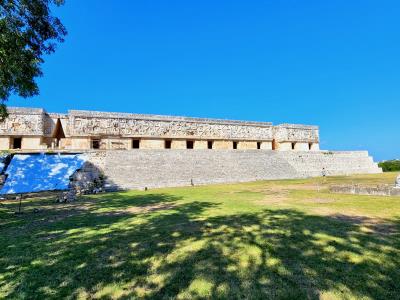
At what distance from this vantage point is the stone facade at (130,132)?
2364cm

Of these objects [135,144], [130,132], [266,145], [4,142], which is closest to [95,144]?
[130,132]

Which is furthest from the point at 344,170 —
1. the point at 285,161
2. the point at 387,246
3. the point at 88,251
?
the point at 88,251

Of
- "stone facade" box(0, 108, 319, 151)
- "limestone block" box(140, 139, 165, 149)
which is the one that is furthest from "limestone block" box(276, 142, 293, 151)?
"limestone block" box(140, 139, 165, 149)

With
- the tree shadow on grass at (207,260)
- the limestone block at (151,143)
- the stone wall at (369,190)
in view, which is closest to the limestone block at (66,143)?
the limestone block at (151,143)

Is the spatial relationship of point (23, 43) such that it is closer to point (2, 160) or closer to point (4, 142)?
point (2, 160)

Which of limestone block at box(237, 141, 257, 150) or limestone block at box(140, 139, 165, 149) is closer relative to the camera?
limestone block at box(140, 139, 165, 149)

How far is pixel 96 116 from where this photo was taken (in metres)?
24.7

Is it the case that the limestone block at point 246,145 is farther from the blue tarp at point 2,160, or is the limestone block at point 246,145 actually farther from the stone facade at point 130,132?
the blue tarp at point 2,160

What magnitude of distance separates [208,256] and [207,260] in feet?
0.50

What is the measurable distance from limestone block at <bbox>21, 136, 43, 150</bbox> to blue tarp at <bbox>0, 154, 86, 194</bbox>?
13.2 meters

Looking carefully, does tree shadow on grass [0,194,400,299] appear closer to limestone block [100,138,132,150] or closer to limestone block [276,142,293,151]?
limestone block [100,138,132,150]

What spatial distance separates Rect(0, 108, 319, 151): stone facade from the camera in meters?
23.6

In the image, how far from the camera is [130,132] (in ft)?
85.4

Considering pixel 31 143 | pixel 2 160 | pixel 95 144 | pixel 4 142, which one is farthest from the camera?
pixel 95 144
